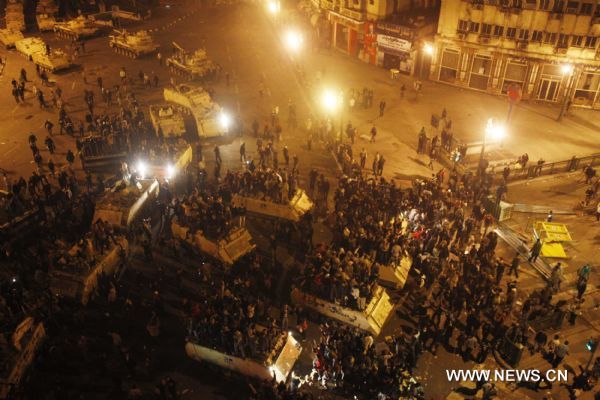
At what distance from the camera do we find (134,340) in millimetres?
Answer: 17016

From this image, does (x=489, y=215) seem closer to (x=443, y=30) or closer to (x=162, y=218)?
(x=162, y=218)

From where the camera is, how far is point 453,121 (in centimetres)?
3378

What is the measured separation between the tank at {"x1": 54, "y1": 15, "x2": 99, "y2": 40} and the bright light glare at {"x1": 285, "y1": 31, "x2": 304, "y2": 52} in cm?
2023

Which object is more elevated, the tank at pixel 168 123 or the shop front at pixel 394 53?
the shop front at pixel 394 53

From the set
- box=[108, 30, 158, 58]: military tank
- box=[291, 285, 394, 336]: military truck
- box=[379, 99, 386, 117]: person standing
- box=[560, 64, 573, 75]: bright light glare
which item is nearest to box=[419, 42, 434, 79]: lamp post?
box=[379, 99, 386, 117]: person standing

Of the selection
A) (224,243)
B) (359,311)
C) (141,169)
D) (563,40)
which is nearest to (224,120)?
(141,169)

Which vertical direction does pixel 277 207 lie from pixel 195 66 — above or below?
below

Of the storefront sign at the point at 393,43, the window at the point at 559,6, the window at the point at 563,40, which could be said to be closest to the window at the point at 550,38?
the window at the point at 563,40

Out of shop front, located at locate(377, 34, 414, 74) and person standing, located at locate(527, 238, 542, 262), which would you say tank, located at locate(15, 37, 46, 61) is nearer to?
shop front, located at locate(377, 34, 414, 74)

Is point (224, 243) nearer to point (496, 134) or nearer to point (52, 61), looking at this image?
point (496, 134)

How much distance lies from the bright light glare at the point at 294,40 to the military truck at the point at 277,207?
25164mm

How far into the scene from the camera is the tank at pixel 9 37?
1806 inches

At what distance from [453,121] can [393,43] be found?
10818mm

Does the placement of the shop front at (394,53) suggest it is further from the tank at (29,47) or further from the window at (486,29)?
the tank at (29,47)
